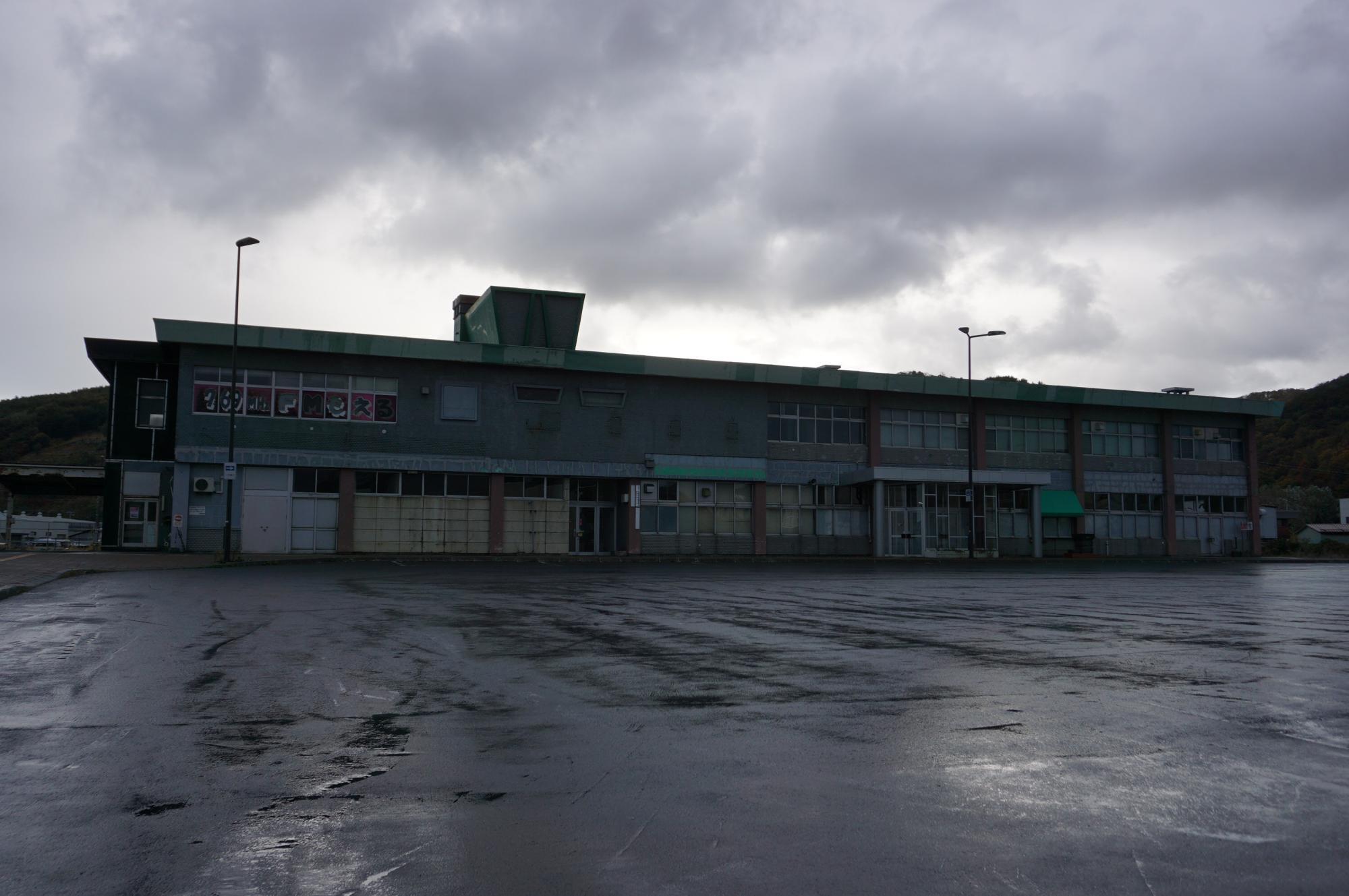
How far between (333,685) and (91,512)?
143 m

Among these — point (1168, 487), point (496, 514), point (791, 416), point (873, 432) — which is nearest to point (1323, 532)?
point (1168, 487)

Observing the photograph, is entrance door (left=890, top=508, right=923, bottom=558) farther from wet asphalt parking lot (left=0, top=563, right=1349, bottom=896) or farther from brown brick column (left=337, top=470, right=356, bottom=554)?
wet asphalt parking lot (left=0, top=563, right=1349, bottom=896)

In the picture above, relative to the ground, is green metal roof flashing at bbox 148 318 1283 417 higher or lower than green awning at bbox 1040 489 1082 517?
higher

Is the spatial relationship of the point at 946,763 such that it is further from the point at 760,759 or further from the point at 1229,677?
the point at 1229,677

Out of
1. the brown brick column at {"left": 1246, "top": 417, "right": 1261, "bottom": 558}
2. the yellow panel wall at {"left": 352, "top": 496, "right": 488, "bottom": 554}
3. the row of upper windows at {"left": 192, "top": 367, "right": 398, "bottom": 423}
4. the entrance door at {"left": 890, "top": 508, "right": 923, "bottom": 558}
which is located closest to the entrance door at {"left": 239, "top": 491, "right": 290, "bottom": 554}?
the yellow panel wall at {"left": 352, "top": 496, "right": 488, "bottom": 554}

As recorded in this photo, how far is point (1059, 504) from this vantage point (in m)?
55.1

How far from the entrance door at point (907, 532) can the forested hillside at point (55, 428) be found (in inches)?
3061

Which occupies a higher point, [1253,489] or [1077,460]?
[1077,460]

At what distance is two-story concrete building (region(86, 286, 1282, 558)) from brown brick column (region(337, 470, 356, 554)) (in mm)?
86

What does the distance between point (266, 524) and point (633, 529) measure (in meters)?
15.7

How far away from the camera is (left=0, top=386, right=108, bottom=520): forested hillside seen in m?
99.1

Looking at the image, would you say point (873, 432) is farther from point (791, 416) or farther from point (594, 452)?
point (594, 452)

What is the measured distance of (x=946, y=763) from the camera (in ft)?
19.0

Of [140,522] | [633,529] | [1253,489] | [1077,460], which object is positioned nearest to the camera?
[140,522]
